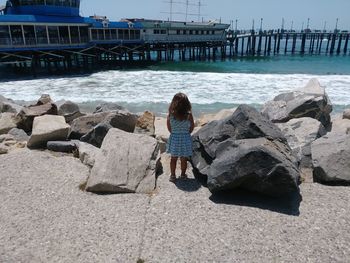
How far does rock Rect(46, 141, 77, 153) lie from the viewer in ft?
24.2

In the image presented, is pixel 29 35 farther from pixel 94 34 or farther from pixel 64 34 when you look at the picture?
pixel 94 34

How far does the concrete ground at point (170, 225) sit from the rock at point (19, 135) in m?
2.86

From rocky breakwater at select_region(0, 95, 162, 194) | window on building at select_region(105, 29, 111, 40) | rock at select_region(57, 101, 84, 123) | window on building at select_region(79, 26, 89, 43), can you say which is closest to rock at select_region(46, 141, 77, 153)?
rocky breakwater at select_region(0, 95, 162, 194)

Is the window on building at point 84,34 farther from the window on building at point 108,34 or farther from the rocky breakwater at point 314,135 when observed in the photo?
the rocky breakwater at point 314,135

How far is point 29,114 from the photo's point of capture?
9.17 m

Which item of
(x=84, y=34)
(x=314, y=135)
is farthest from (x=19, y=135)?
(x=84, y=34)

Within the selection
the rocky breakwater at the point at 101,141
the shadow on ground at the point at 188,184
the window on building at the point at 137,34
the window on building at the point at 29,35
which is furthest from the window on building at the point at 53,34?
the shadow on ground at the point at 188,184

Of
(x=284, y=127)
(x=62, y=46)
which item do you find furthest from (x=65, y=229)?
(x=62, y=46)

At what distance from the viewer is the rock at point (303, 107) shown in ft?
29.7

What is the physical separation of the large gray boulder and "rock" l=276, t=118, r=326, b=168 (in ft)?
3.19

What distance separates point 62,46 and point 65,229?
1171 inches

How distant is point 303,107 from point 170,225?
601 cm

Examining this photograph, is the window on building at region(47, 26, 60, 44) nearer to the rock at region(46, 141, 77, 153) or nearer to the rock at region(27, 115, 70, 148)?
the rock at region(27, 115, 70, 148)

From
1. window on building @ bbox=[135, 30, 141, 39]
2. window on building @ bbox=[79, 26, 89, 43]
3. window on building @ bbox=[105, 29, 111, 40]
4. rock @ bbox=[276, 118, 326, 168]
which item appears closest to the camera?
rock @ bbox=[276, 118, 326, 168]
